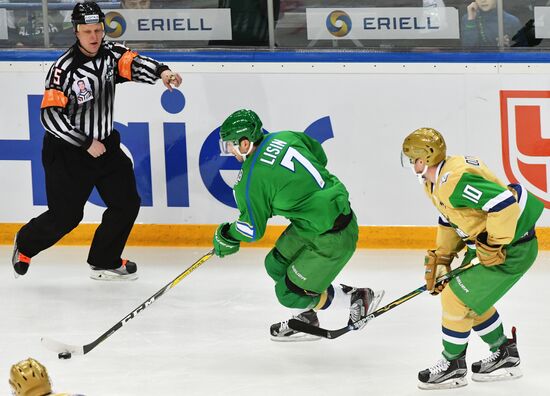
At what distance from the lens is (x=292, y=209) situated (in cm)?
493

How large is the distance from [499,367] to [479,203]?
2.27ft

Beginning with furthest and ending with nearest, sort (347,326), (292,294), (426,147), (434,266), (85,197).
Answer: (85,197)
(292,294)
(347,326)
(434,266)
(426,147)

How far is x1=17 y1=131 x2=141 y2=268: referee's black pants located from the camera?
238 inches

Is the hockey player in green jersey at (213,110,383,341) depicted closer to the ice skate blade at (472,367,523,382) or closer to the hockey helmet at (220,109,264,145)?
the hockey helmet at (220,109,264,145)

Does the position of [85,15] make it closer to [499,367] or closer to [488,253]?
[488,253]

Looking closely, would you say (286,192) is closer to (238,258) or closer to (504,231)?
(504,231)

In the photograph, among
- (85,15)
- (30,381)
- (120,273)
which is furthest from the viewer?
Answer: (120,273)

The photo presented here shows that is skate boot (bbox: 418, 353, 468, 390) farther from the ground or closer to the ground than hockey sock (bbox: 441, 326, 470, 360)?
closer to the ground

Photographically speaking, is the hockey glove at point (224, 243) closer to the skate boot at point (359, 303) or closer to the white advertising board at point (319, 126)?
the skate boot at point (359, 303)

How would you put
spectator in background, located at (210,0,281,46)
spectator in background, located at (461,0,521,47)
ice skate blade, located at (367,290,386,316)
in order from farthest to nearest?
1. spectator in background, located at (210,0,281,46)
2. spectator in background, located at (461,0,521,47)
3. ice skate blade, located at (367,290,386,316)

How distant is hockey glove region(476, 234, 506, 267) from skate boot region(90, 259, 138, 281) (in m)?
2.23

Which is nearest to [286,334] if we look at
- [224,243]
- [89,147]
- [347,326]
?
[347,326]

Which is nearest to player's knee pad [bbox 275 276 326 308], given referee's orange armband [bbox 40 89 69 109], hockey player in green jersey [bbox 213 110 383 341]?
hockey player in green jersey [bbox 213 110 383 341]

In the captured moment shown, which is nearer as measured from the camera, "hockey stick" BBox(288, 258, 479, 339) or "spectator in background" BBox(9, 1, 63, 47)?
"hockey stick" BBox(288, 258, 479, 339)
